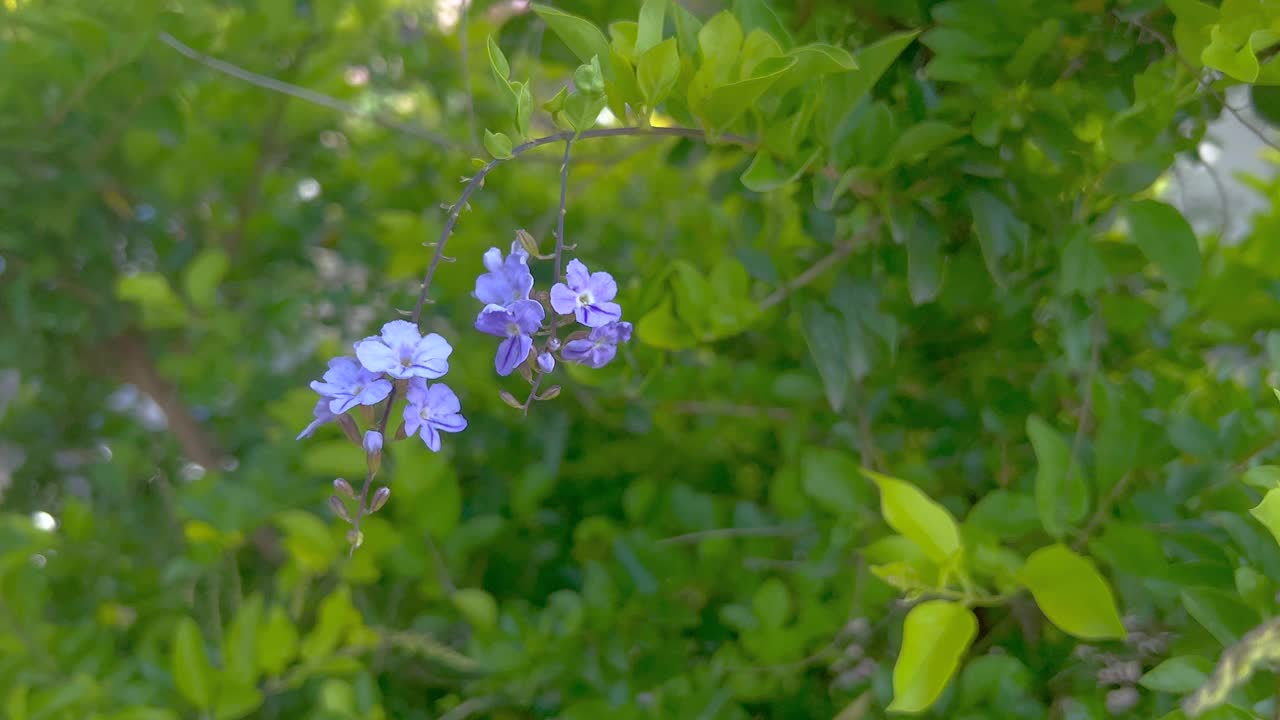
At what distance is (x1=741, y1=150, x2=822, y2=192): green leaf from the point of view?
44 centimetres

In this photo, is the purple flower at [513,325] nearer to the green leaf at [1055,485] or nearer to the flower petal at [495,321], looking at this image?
the flower petal at [495,321]

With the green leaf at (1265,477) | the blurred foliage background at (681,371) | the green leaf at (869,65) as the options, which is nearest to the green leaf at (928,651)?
the blurred foliage background at (681,371)

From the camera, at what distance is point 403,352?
38 centimetres

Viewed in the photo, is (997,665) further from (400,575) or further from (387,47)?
(387,47)

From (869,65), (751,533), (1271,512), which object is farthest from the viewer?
(751,533)

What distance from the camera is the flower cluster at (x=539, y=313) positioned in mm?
390

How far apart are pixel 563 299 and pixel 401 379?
7 centimetres

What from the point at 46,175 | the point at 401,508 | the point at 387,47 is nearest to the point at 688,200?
the point at 387,47

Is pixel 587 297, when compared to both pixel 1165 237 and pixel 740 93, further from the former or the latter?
pixel 1165 237

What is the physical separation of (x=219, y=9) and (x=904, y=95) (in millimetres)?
665

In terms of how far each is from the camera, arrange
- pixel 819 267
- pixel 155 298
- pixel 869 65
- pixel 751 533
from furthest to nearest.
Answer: pixel 155 298 < pixel 751 533 < pixel 819 267 < pixel 869 65

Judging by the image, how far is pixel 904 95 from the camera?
0.57m

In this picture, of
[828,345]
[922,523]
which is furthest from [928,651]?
[828,345]

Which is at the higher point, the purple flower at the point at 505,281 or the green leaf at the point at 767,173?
the green leaf at the point at 767,173
